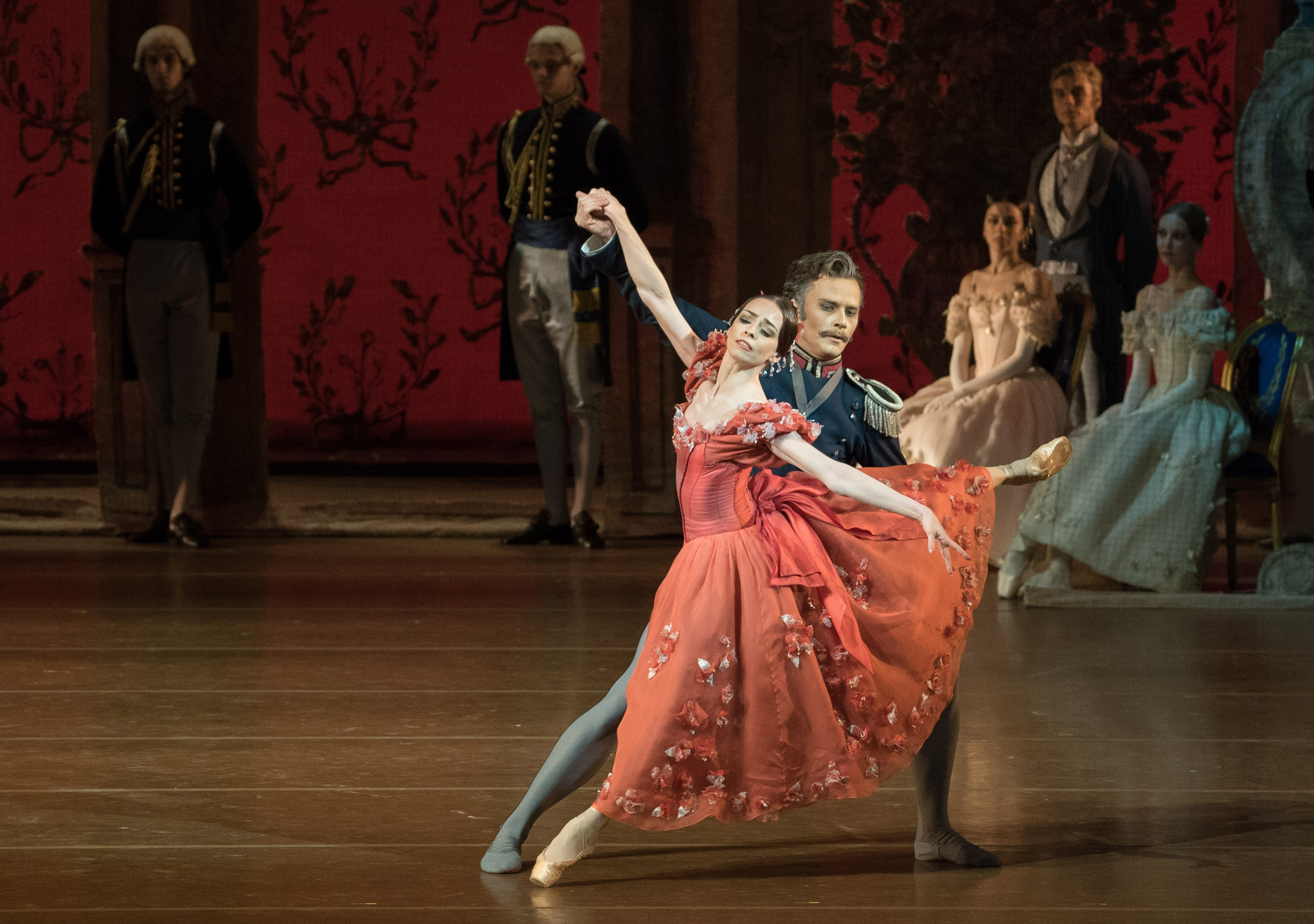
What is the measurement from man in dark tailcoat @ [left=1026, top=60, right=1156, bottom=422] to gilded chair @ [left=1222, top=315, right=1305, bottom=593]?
0.74 m

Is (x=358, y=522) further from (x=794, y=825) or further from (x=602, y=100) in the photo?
(x=794, y=825)

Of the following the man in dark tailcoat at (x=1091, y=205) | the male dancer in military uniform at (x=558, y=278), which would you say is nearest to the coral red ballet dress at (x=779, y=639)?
the male dancer in military uniform at (x=558, y=278)

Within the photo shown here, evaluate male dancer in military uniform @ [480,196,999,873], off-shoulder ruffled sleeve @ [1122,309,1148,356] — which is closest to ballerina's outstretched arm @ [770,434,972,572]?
male dancer in military uniform @ [480,196,999,873]

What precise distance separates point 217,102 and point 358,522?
166 centimetres

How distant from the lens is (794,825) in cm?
293

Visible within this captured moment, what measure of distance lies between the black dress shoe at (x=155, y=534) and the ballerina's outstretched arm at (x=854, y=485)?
4560 millimetres

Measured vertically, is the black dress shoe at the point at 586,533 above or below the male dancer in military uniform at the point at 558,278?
below

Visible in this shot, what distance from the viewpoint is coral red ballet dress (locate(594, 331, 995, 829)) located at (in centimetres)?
253

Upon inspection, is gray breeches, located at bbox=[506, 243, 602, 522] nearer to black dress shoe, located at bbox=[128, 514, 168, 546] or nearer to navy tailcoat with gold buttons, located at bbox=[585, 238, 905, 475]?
black dress shoe, located at bbox=[128, 514, 168, 546]

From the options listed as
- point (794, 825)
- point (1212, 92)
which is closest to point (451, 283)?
point (1212, 92)

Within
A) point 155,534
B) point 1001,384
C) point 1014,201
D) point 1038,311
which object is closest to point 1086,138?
point 1014,201

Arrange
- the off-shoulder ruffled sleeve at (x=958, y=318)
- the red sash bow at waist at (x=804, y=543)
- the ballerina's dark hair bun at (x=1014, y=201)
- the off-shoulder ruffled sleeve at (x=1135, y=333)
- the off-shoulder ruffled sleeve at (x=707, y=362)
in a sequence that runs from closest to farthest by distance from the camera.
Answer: the red sash bow at waist at (x=804, y=543) < the off-shoulder ruffled sleeve at (x=707, y=362) < the off-shoulder ruffled sleeve at (x=1135, y=333) < the off-shoulder ruffled sleeve at (x=958, y=318) < the ballerina's dark hair bun at (x=1014, y=201)

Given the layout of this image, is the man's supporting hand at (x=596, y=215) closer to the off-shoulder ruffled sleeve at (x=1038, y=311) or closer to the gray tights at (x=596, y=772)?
the gray tights at (x=596, y=772)

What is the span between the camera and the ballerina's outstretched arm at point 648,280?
283cm
